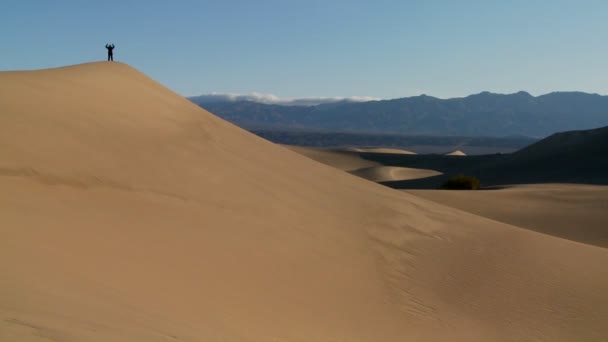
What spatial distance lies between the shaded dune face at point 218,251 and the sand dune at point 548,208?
595 cm

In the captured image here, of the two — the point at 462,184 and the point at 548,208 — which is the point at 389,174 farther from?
the point at 548,208

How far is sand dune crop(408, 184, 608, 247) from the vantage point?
19734 millimetres

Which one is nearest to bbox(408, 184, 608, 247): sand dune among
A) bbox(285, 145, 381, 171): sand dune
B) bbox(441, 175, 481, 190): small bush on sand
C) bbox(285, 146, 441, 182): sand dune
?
bbox(441, 175, 481, 190): small bush on sand

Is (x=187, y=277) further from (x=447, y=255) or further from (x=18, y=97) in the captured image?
(x=18, y=97)

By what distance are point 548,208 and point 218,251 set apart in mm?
17908

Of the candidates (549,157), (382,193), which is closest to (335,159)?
(549,157)

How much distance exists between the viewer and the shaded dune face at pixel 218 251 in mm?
5977

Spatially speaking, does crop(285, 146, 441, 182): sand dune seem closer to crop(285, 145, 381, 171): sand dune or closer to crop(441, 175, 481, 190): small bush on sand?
crop(285, 145, 381, 171): sand dune

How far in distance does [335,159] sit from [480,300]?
223ft

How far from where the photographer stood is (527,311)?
926 cm

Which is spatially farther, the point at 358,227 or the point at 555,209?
the point at 555,209

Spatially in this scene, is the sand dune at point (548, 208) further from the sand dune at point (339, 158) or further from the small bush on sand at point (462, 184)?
the sand dune at point (339, 158)

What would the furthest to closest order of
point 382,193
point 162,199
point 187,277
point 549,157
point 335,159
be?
point 335,159
point 549,157
point 382,193
point 162,199
point 187,277

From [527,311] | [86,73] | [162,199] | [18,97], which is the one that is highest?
[86,73]
